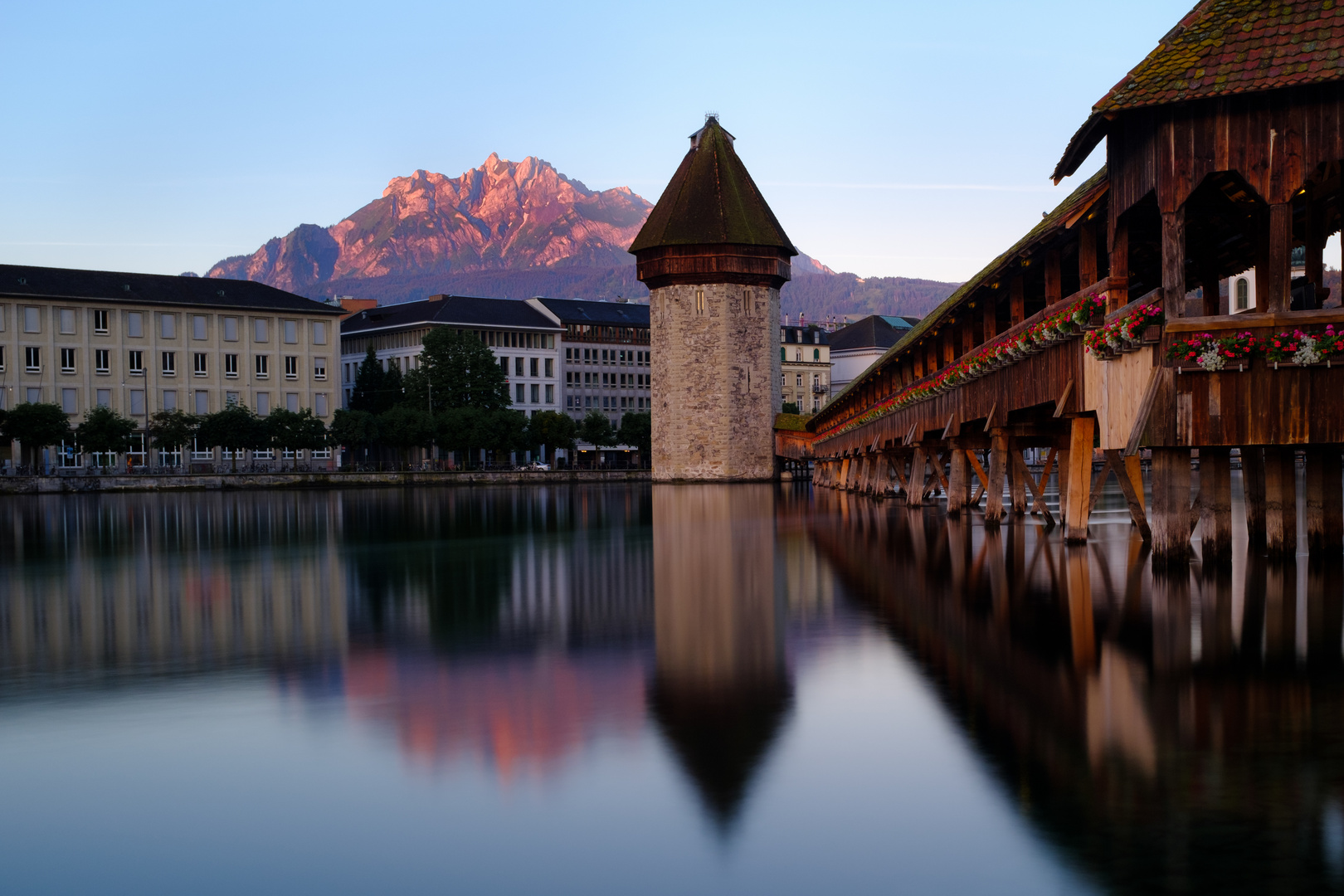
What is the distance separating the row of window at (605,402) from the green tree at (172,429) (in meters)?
39.4

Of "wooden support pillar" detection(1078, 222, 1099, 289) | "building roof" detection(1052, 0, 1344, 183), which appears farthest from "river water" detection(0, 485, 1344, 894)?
"building roof" detection(1052, 0, 1344, 183)

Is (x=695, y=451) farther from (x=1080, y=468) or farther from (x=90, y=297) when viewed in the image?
(x=1080, y=468)

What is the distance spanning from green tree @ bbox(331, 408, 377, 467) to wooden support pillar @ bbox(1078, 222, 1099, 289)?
74517 mm

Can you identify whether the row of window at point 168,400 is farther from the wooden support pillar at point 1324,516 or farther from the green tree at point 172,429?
the wooden support pillar at point 1324,516

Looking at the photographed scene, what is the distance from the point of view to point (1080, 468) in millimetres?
18703

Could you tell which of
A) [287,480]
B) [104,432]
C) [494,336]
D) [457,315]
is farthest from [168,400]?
[494,336]

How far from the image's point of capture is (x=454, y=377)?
97.9m

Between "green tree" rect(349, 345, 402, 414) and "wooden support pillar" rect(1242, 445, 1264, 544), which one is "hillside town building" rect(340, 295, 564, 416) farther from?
"wooden support pillar" rect(1242, 445, 1264, 544)

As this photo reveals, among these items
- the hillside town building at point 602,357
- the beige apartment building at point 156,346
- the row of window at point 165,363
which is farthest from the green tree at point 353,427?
the hillside town building at point 602,357

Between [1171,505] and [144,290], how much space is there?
270 ft

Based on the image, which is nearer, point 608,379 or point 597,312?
point 608,379

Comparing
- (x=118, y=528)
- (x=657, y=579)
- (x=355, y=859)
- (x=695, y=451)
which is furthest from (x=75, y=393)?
(x=355, y=859)

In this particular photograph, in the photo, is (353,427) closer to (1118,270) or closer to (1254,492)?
(1254,492)

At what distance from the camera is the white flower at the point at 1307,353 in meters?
12.7
